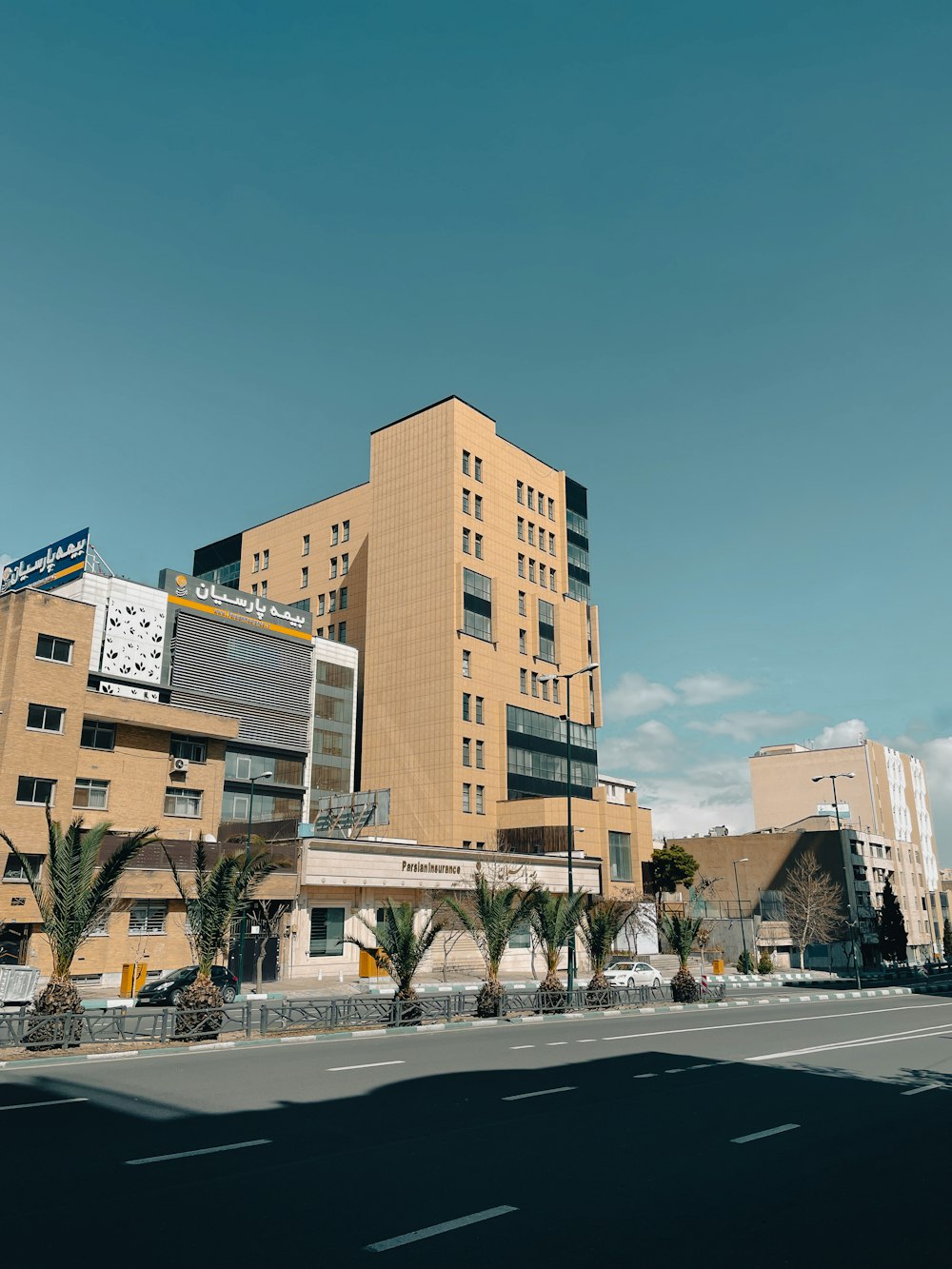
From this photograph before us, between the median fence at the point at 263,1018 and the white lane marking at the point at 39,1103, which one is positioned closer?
the white lane marking at the point at 39,1103

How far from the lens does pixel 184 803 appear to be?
1977 inches

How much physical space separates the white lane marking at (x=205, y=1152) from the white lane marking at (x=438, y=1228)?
3.80 m

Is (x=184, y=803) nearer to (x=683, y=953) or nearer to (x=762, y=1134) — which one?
(x=683, y=953)

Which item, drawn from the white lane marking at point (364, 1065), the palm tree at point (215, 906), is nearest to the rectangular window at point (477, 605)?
the palm tree at point (215, 906)

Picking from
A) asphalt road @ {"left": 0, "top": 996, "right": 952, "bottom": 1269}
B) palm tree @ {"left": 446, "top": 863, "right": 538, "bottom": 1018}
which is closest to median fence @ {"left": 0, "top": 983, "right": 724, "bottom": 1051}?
palm tree @ {"left": 446, "top": 863, "right": 538, "bottom": 1018}

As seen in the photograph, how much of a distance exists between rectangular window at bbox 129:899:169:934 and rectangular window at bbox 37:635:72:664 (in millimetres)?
12213

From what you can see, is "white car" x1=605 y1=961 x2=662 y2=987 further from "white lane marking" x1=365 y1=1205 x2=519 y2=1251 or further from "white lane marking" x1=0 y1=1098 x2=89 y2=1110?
"white lane marking" x1=365 y1=1205 x2=519 y2=1251

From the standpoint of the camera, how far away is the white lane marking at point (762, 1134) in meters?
12.0

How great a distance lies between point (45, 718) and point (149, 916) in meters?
10.9

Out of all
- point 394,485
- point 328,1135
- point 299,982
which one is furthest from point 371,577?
point 328,1135

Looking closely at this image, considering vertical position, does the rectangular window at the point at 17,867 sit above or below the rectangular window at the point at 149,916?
above

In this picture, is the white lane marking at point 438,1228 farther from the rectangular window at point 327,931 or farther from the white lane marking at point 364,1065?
the rectangular window at point 327,931

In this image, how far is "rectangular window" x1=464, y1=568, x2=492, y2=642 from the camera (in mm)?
77125

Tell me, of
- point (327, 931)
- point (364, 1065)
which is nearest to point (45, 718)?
point (327, 931)
